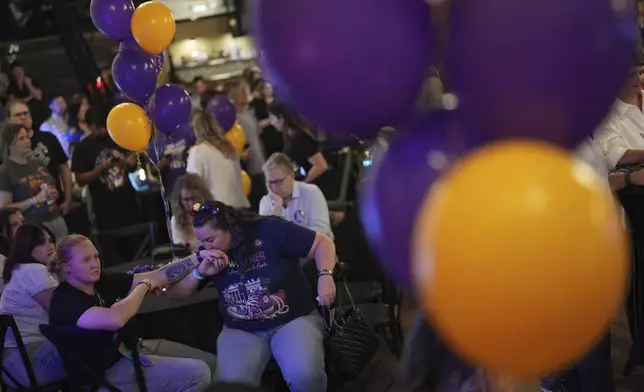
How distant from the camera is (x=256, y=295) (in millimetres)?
2736

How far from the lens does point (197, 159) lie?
397cm

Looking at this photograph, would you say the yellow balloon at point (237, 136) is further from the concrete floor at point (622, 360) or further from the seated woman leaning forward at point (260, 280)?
the seated woman leaning forward at point (260, 280)

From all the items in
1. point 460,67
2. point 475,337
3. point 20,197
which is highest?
point 460,67

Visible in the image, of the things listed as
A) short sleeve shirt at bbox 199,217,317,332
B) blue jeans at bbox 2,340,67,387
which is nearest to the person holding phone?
blue jeans at bbox 2,340,67,387

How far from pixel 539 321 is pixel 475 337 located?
0.35 feet

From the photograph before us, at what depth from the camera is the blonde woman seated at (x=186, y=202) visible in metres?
3.42

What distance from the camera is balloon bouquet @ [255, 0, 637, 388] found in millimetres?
1059

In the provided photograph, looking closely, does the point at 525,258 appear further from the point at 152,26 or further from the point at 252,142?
the point at 252,142

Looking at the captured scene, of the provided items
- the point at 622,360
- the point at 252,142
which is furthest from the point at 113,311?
the point at 252,142

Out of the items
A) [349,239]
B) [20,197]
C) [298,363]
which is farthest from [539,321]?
[20,197]

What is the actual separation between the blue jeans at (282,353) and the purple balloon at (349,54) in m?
1.45

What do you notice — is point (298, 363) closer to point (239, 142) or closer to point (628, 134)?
point (628, 134)

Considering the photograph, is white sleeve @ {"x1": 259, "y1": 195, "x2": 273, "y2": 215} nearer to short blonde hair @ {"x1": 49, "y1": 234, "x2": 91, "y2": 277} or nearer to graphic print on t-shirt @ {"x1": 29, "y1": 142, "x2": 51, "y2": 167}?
short blonde hair @ {"x1": 49, "y1": 234, "x2": 91, "y2": 277}

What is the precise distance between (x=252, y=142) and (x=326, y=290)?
323 centimetres
